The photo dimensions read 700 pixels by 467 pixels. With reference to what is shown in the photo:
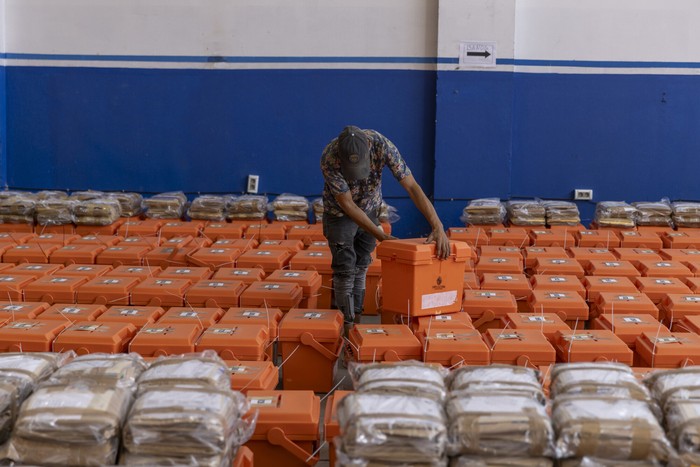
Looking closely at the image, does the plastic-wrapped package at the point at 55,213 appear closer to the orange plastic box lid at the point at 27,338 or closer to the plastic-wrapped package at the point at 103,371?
the orange plastic box lid at the point at 27,338

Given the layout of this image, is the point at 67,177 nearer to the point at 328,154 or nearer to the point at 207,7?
the point at 207,7

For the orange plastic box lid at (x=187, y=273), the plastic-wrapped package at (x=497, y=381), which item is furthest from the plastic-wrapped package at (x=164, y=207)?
the plastic-wrapped package at (x=497, y=381)

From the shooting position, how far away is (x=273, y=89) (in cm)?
932

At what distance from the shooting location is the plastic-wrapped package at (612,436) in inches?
117

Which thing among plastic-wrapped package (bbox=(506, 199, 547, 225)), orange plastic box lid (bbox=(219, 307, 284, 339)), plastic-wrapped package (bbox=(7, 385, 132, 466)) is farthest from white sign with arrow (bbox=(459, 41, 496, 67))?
plastic-wrapped package (bbox=(7, 385, 132, 466))

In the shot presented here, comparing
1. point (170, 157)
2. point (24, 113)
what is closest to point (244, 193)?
point (170, 157)

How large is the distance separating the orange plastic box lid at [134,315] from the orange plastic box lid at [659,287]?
3.30 meters

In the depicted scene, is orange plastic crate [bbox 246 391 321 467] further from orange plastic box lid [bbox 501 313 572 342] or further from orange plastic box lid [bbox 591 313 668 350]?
orange plastic box lid [bbox 591 313 668 350]

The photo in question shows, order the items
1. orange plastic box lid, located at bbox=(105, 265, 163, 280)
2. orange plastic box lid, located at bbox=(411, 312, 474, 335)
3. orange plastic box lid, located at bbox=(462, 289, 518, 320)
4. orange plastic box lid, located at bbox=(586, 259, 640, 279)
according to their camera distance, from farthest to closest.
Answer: orange plastic box lid, located at bbox=(586, 259, 640, 279) < orange plastic box lid, located at bbox=(105, 265, 163, 280) < orange plastic box lid, located at bbox=(462, 289, 518, 320) < orange plastic box lid, located at bbox=(411, 312, 474, 335)

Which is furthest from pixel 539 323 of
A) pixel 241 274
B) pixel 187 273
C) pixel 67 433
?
pixel 67 433

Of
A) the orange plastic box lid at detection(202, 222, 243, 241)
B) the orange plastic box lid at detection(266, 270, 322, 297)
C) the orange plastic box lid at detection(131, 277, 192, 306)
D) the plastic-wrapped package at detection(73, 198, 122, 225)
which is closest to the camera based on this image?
the orange plastic box lid at detection(131, 277, 192, 306)

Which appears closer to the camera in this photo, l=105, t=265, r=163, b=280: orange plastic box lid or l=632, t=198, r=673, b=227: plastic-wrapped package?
l=105, t=265, r=163, b=280: orange plastic box lid

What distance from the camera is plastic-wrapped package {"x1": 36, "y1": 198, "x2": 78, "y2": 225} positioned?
8.15 metres

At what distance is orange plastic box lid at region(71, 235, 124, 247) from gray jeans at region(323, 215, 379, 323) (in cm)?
232
